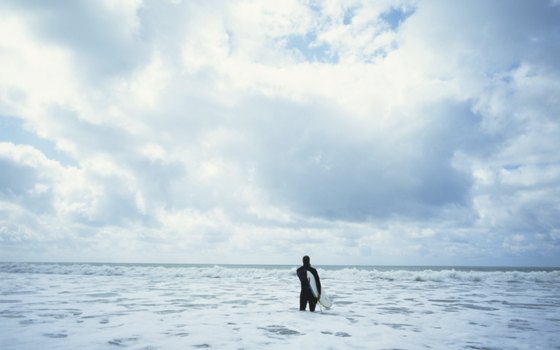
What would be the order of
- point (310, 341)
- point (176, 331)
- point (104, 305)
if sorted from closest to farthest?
point (310, 341)
point (176, 331)
point (104, 305)

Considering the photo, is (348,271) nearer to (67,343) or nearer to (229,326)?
(229,326)

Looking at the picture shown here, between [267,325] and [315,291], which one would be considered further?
[315,291]

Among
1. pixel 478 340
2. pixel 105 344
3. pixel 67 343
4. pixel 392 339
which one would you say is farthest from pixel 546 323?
pixel 67 343

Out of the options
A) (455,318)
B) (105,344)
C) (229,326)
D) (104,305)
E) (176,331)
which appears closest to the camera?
(105,344)

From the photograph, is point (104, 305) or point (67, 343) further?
point (104, 305)

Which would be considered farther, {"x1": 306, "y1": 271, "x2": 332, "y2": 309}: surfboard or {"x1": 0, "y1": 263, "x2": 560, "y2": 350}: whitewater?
{"x1": 306, "y1": 271, "x2": 332, "y2": 309}: surfboard

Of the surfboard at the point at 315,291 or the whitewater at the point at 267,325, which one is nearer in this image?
the whitewater at the point at 267,325

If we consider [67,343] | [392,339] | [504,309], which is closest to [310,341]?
[392,339]

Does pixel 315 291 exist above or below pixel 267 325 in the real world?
above

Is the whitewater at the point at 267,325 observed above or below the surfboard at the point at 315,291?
below

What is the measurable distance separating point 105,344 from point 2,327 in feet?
13.1

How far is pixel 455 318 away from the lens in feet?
37.6

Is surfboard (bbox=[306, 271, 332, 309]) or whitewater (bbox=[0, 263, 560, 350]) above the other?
surfboard (bbox=[306, 271, 332, 309])

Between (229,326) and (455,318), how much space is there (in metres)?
7.81
